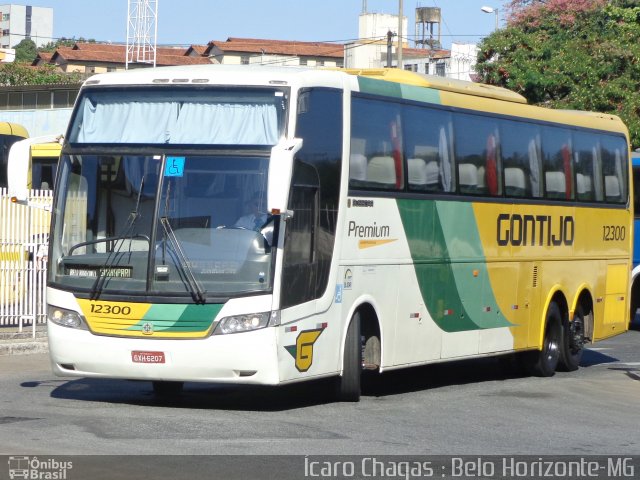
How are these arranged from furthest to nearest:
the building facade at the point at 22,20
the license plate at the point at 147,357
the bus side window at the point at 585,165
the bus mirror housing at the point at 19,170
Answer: the building facade at the point at 22,20 → the bus side window at the point at 585,165 → the bus mirror housing at the point at 19,170 → the license plate at the point at 147,357

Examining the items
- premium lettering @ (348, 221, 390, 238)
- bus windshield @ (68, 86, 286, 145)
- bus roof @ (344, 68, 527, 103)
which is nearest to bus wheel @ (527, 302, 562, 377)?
bus roof @ (344, 68, 527, 103)

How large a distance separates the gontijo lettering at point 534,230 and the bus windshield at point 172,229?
5.40 metres

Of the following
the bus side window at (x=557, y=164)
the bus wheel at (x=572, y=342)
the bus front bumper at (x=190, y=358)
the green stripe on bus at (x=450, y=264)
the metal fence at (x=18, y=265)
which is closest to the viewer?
the bus front bumper at (x=190, y=358)

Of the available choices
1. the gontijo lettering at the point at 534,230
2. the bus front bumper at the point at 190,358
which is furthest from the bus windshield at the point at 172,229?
the gontijo lettering at the point at 534,230

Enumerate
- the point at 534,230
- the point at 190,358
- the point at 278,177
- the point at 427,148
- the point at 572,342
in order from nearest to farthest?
the point at 278,177, the point at 190,358, the point at 427,148, the point at 534,230, the point at 572,342

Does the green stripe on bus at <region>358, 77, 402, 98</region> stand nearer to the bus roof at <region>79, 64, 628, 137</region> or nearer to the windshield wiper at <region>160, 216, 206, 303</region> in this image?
the bus roof at <region>79, 64, 628, 137</region>

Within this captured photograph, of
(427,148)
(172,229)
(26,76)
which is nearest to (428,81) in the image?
(427,148)

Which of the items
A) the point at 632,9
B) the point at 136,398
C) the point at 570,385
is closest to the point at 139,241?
the point at 136,398

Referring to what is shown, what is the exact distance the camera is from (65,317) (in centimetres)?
1191

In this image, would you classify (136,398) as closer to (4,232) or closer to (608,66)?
(4,232)

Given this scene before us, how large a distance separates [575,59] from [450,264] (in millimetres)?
21896

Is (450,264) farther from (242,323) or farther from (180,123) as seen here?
(180,123)

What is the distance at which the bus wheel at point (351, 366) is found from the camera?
12.8 m

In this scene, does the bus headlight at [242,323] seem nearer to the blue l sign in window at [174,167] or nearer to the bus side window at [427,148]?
the blue l sign in window at [174,167]
